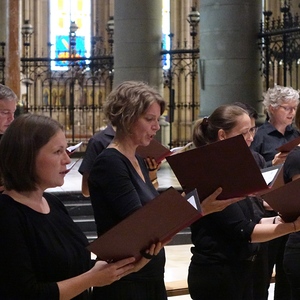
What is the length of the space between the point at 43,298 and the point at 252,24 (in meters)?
9.81

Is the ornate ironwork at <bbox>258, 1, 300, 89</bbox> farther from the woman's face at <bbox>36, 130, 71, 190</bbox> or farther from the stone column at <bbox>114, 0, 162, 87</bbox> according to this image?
the woman's face at <bbox>36, 130, 71, 190</bbox>

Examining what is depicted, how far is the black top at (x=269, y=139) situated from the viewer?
6.90 metres

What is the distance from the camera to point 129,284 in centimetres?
388

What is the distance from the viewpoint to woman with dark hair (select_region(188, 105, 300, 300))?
4301 millimetres

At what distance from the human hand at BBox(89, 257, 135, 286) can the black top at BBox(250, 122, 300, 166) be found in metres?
3.85

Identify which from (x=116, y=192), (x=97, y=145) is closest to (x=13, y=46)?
(x=97, y=145)

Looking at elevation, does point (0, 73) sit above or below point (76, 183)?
above

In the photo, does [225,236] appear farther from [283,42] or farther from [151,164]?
[283,42]

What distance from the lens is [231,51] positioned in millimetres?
12250

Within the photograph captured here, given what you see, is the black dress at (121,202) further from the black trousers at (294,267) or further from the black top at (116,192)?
the black trousers at (294,267)

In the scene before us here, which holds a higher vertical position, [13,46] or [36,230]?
[13,46]

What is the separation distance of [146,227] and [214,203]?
31.3 inches

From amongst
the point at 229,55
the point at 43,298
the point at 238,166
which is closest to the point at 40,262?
the point at 43,298

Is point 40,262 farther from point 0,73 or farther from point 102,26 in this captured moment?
point 102,26
